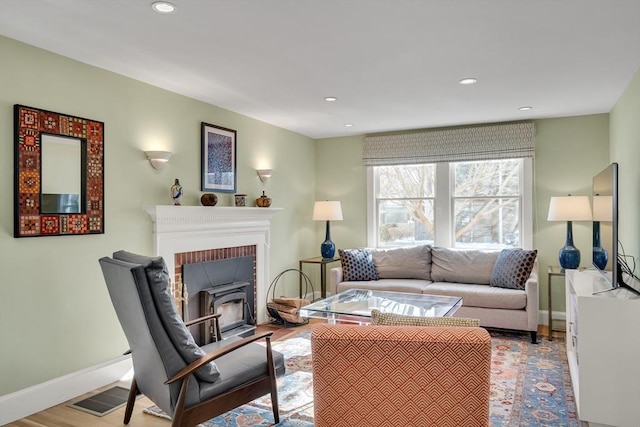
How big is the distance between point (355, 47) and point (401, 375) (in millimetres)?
2074

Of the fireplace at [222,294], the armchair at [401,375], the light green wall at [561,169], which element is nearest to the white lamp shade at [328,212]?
the fireplace at [222,294]

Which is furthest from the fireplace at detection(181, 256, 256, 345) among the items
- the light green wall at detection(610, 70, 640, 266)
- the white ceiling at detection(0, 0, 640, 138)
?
the light green wall at detection(610, 70, 640, 266)

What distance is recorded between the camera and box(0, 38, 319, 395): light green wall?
2.81 meters

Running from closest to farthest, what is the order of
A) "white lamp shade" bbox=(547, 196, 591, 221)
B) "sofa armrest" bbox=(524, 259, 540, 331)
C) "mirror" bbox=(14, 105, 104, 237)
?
"mirror" bbox=(14, 105, 104, 237)
"sofa armrest" bbox=(524, 259, 540, 331)
"white lamp shade" bbox=(547, 196, 591, 221)

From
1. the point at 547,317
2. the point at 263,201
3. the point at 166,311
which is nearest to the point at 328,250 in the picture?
the point at 263,201

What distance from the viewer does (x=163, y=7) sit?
92.6 inches

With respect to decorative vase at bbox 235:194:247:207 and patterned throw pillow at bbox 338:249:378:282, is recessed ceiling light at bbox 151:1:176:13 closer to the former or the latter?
decorative vase at bbox 235:194:247:207

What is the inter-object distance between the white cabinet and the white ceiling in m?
1.61

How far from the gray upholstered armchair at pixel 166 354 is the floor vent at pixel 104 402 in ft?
2.35

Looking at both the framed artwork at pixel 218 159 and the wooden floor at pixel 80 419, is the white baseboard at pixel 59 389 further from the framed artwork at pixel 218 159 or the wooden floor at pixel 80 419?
the framed artwork at pixel 218 159

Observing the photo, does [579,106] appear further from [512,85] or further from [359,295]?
[359,295]

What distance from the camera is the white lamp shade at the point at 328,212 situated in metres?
5.79

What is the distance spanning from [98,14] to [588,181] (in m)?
5.00

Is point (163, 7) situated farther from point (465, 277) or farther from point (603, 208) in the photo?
point (465, 277)
